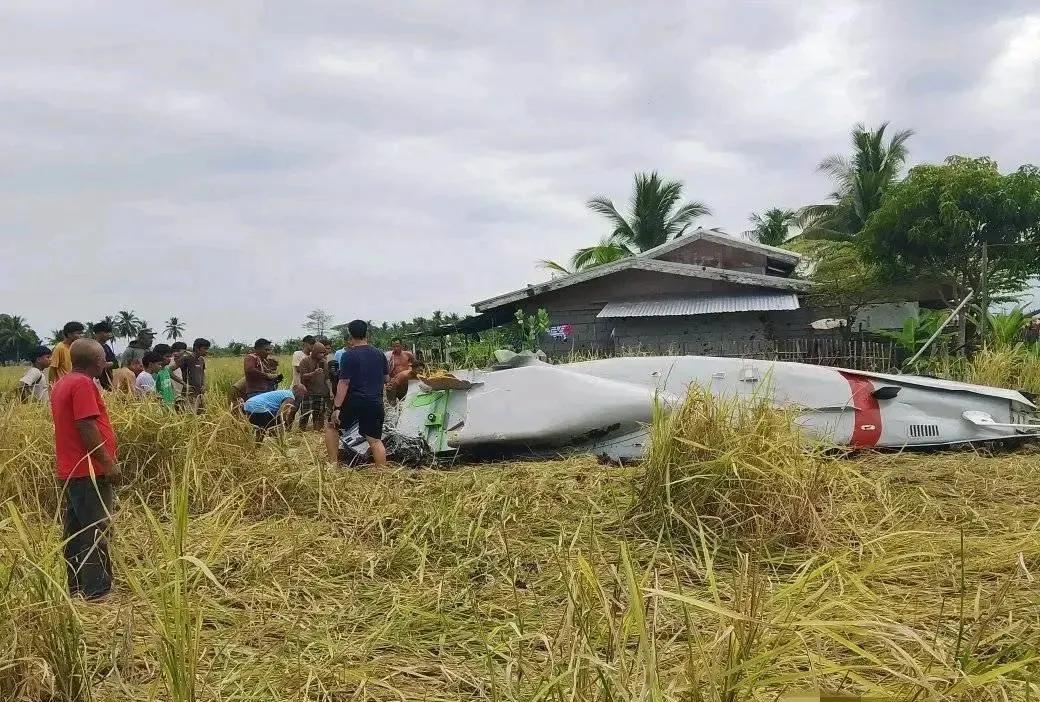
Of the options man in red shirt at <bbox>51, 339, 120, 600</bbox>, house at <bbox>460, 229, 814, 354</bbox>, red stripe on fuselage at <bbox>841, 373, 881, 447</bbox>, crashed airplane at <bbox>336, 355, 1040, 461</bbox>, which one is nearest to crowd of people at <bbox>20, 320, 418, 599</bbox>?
man in red shirt at <bbox>51, 339, 120, 600</bbox>

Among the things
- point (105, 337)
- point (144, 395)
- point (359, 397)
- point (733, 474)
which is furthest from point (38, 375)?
point (733, 474)

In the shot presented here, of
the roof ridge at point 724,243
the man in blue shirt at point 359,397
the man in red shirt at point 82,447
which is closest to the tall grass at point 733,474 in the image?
the man in red shirt at point 82,447

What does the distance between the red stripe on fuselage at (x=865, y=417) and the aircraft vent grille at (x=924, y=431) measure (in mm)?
300

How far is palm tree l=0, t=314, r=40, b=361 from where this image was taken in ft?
210

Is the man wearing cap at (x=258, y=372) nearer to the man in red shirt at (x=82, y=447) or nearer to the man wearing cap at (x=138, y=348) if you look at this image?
the man wearing cap at (x=138, y=348)

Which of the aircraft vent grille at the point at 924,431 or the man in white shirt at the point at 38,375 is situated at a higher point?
the man in white shirt at the point at 38,375

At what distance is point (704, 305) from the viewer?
14.6 metres

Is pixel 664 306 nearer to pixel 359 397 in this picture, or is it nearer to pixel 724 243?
pixel 724 243

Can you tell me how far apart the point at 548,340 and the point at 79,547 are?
1346cm

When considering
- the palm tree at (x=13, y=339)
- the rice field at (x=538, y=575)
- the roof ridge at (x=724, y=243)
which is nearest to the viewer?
the rice field at (x=538, y=575)

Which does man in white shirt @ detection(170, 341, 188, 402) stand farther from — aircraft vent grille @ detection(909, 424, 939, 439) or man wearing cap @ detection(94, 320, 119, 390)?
aircraft vent grille @ detection(909, 424, 939, 439)

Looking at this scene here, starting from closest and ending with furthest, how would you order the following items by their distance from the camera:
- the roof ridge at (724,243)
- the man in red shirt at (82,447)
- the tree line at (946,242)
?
the man in red shirt at (82,447)
the tree line at (946,242)
the roof ridge at (724,243)

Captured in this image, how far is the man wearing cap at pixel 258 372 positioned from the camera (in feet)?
27.5

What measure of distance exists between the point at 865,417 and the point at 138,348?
8016 mm
